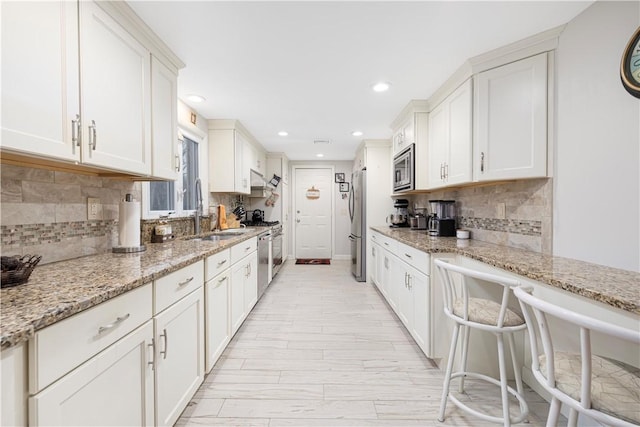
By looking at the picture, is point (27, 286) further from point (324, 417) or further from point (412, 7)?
point (412, 7)

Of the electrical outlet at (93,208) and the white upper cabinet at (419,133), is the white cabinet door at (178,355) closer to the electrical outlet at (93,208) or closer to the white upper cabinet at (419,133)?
the electrical outlet at (93,208)

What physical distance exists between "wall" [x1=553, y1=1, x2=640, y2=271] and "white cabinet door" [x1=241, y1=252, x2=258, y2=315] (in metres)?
2.47

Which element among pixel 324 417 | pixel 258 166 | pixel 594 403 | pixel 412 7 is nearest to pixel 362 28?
pixel 412 7

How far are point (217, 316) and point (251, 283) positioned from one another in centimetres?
96

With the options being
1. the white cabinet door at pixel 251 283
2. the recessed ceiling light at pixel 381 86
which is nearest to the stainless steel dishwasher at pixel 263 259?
the white cabinet door at pixel 251 283

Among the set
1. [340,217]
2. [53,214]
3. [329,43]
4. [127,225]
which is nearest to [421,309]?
[329,43]

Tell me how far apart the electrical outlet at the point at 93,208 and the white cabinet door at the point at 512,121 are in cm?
258

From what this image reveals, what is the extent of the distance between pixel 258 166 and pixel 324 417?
12.9 ft

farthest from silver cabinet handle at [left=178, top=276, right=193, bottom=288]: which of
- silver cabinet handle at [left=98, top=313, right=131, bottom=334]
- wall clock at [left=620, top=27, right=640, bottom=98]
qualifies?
wall clock at [left=620, top=27, right=640, bottom=98]

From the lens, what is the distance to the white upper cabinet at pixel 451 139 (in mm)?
2201

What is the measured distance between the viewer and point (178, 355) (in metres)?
1.46

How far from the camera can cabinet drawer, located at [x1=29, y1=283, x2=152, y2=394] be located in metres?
0.74

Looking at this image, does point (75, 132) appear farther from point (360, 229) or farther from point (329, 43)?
point (360, 229)

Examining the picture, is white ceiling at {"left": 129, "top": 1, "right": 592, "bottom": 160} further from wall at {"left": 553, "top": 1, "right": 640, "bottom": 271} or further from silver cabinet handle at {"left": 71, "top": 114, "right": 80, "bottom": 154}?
silver cabinet handle at {"left": 71, "top": 114, "right": 80, "bottom": 154}
